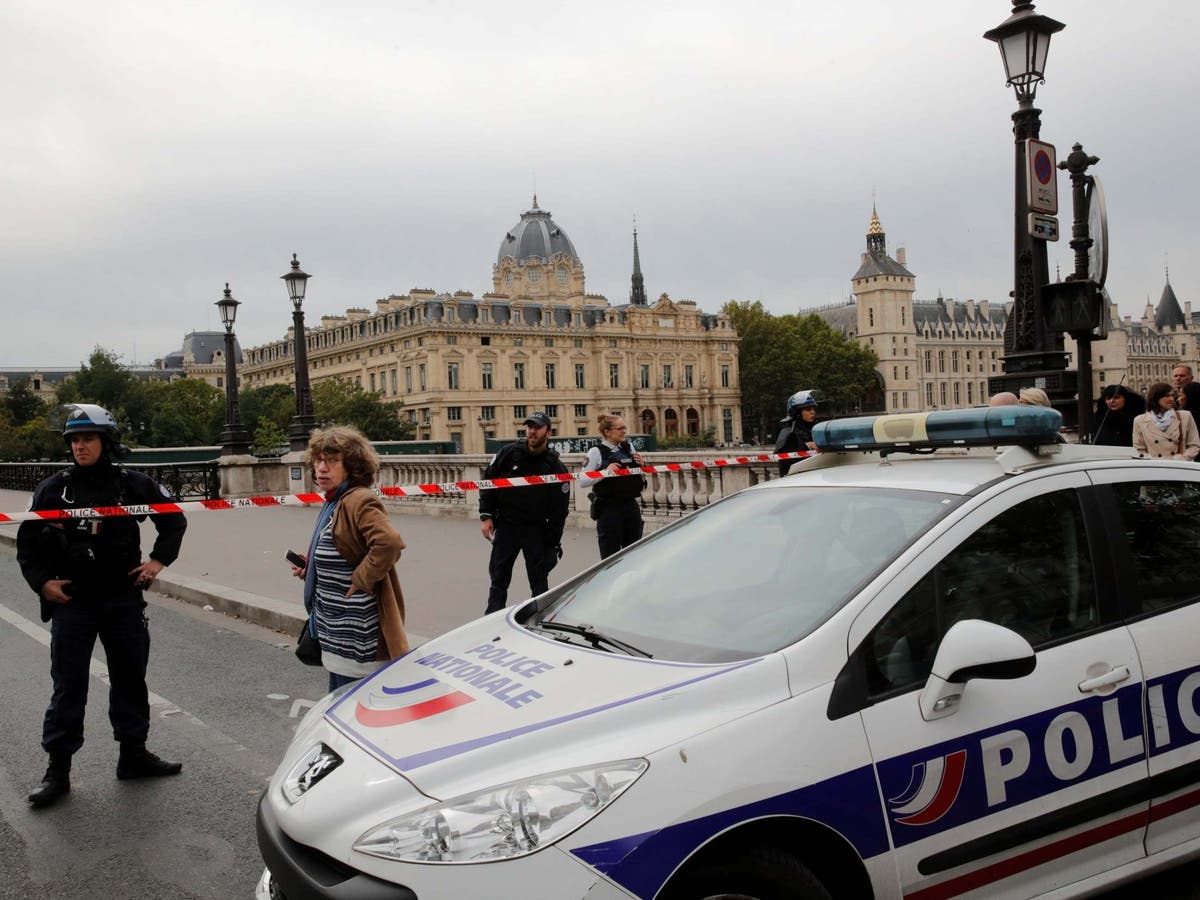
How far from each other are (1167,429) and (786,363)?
116 m

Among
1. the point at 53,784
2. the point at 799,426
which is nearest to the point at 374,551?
the point at 53,784

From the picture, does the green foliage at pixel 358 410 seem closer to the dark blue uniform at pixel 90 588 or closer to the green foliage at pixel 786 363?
the green foliage at pixel 786 363

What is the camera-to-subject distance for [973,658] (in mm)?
2719

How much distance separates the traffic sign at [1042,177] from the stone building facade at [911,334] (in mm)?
133879

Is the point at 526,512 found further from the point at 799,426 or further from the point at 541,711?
the point at 541,711

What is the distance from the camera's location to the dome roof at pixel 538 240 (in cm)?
13075

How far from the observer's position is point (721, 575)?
3.60m

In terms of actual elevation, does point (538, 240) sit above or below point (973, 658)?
above

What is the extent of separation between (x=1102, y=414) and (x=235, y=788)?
32.1 feet

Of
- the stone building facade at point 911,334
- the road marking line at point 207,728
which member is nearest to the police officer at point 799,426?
the road marking line at point 207,728

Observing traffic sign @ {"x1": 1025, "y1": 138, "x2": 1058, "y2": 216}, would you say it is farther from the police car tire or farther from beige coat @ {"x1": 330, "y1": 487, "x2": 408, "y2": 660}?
the police car tire

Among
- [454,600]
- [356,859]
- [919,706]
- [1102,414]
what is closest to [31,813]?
[356,859]

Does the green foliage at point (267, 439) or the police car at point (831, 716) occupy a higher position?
the green foliage at point (267, 439)

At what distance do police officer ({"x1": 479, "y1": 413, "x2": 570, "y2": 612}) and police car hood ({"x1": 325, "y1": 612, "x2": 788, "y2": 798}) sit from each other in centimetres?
468
